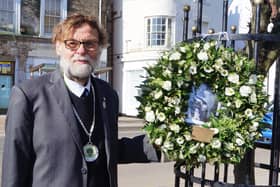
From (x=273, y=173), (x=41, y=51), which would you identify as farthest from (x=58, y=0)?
(x=273, y=173)

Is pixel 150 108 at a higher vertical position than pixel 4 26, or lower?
lower

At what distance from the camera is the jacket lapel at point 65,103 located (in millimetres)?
2412

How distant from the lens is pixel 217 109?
2451 mm

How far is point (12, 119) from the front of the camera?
2.36 metres

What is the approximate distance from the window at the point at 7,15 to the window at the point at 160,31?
6505mm

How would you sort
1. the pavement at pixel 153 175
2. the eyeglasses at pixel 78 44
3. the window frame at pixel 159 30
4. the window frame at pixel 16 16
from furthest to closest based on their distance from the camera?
the window frame at pixel 159 30
the window frame at pixel 16 16
the pavement at pixel 153 175
the eyeglasses at pixel 78 44

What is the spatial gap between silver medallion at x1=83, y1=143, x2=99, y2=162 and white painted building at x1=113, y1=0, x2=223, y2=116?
1724 cm

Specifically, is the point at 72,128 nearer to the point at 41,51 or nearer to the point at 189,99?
the point at 189,99

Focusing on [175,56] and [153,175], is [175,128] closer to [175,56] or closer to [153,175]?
[175,56]

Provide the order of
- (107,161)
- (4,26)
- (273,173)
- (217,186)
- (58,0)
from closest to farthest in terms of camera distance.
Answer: (107,161) < (217,186) < (273,173) < (4,26) < (58,0)

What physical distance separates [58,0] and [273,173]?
18.8 metres

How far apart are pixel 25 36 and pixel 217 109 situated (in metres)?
18.0

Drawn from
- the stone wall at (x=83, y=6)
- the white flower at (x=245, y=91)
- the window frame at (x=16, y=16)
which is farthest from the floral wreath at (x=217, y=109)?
the stone wall at (x=83, y=6)

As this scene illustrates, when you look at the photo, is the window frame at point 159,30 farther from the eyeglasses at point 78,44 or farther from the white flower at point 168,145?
the white flower at point 168,145
